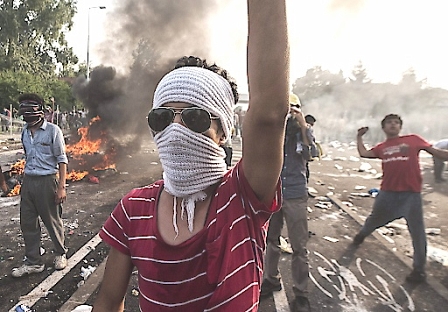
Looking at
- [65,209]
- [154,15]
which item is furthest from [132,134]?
[65,209]

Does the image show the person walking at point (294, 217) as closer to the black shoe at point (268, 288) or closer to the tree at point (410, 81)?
the black shoe at point (268, 288)

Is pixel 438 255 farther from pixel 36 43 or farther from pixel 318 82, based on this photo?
pixel 36 43

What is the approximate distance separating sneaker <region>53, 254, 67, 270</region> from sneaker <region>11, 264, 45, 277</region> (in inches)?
5.5

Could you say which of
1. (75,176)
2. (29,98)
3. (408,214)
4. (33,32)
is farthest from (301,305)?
(33,32)

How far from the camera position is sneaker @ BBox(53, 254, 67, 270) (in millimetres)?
4547

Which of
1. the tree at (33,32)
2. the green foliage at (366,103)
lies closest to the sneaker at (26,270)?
the green foliage at (366,103)

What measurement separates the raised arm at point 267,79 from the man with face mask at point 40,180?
4.09 meters

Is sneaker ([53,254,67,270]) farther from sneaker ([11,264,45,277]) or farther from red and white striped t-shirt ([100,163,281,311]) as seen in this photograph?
red and white striped t-shirt ([100,163,281,311])

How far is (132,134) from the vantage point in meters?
14.5

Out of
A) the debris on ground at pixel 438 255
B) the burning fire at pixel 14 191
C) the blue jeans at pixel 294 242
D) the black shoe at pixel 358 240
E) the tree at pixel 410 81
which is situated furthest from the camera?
the tree at pixel 410 81

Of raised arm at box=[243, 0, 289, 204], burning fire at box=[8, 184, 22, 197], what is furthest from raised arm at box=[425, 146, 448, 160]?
burning fire at box=[8, 184, 22, 197]

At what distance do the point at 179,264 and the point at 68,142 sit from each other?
42.7ft

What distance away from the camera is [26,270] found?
172 inches

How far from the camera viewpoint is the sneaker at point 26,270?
4312 millimetres
